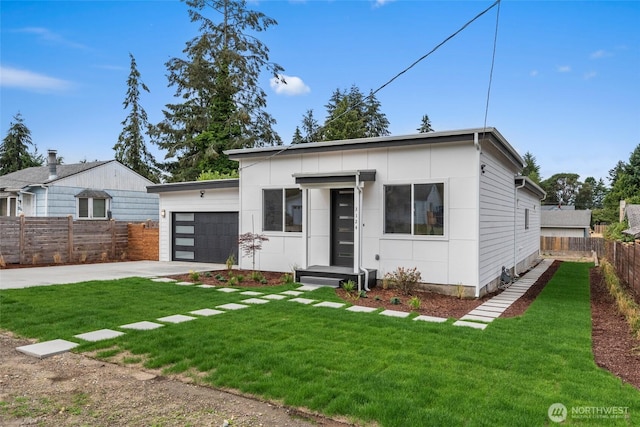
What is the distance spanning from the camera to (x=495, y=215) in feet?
31.8

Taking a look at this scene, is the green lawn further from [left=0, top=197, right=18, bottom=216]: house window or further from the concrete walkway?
[left=0, top=197, right=18, bottom=216]: house window

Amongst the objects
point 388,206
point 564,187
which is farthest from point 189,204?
point 564,187

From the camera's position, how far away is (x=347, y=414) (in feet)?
10.2

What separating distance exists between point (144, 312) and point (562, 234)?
101ft

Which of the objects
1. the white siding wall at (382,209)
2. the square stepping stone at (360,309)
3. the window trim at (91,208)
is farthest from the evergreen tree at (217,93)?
the square stepping stone at (360,309)

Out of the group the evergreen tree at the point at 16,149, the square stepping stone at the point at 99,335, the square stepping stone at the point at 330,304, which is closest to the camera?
the square stepping stone at the point at 99,335

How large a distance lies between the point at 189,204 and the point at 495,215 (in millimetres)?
9429

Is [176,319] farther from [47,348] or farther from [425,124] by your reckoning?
[425,124]

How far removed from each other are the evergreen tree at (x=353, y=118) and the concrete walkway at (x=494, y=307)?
19.9 m

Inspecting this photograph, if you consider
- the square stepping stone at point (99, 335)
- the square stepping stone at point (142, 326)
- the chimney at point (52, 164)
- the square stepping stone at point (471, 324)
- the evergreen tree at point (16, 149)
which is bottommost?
the square stepping stone at point (471, 324)

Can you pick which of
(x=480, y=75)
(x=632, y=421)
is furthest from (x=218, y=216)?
(x=632, y=421)

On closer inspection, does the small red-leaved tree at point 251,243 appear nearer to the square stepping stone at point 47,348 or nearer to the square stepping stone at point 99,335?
the square stepping stone at point 99,335

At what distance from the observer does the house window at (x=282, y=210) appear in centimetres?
1042

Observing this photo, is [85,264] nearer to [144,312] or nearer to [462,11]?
[144,312]
